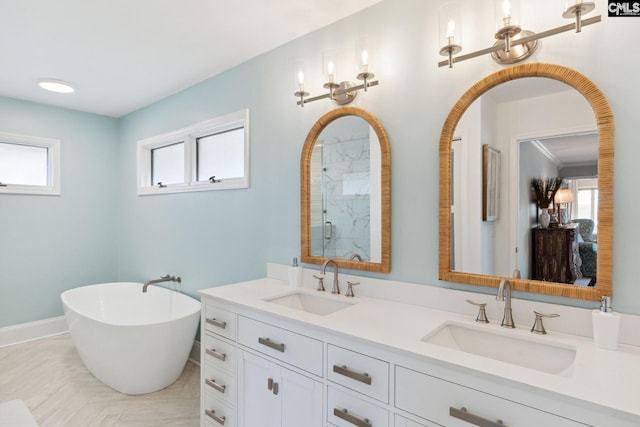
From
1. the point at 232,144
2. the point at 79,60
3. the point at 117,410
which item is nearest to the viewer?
the point at 117,410

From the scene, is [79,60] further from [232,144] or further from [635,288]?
[635,288]

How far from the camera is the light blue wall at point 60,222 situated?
358 cm

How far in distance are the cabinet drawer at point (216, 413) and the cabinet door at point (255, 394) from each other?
0.09 meters

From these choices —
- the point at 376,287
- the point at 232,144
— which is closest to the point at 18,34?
the point at 232,144

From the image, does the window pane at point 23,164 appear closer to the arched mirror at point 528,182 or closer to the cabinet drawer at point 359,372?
the cabinet drawer at point 359,372

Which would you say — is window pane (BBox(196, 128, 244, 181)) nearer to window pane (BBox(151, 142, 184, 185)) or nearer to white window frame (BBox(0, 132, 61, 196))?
window pane (BBox(151, 142, 184, 185))

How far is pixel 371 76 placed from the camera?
1809 mm

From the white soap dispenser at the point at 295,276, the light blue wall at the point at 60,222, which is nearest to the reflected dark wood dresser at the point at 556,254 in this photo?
the white soap dispenser at the point at 295,276

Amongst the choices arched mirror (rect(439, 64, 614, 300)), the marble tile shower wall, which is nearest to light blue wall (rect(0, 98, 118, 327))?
the marble tile shower wall

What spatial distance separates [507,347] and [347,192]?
1117mm

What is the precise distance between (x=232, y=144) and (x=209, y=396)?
1.93m

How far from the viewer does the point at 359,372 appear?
4.31 ft

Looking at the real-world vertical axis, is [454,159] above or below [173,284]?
above

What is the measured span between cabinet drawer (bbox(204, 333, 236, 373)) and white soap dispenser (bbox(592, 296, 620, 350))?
5.21 ft
